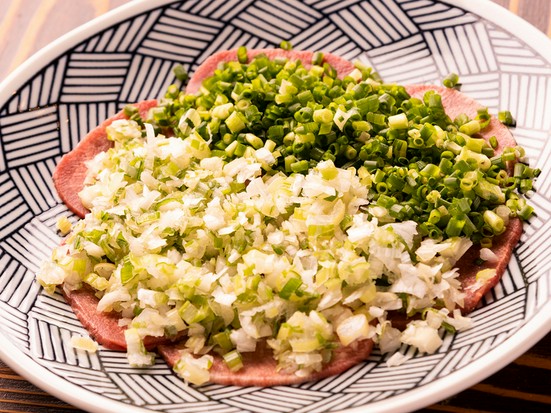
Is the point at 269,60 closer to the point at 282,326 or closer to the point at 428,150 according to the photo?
the point at 428,150

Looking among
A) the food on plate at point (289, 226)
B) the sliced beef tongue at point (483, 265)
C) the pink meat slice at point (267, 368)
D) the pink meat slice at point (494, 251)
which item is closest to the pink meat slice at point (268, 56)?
the food on plate at point (289, 226)

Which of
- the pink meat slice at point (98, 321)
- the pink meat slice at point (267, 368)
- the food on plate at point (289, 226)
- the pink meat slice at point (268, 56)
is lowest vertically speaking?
the pink meat slice at point (267, 368)

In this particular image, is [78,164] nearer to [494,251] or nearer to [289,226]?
[289,226]

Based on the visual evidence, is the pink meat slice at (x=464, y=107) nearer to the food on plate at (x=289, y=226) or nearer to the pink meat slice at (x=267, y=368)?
the food on plate at (x=289, y=226)

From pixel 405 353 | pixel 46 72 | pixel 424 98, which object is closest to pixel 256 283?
pixel 405 353

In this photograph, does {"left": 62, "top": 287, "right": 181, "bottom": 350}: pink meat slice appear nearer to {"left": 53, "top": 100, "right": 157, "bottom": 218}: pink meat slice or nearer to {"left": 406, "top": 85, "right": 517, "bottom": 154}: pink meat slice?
{"left": 53, "top": 100, "right": 157, "bottom": 218}: pink meat slice

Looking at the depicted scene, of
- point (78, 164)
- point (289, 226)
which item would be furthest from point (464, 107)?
point (78, 164)
